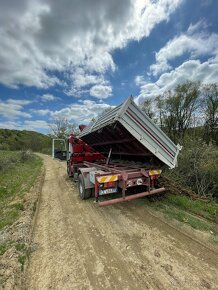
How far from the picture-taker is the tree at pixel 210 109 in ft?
70.4

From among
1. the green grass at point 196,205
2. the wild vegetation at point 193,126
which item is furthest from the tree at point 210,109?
the green grass at point 196,205

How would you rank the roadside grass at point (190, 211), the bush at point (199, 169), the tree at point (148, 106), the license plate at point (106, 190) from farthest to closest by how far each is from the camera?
the tree at point (148, 106) < the bush at point (199, 169) < the license plate at point (106, 190) < the roadside grass at point (190, 211)

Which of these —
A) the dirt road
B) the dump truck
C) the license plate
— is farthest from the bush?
the license plate

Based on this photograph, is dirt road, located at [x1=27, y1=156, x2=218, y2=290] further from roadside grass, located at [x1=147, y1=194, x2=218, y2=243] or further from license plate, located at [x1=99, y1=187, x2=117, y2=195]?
license plate, located at [x1=99, y1=187, x2=117, y2=195]

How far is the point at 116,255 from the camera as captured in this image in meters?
2.96

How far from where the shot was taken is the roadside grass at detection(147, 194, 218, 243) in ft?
12.6

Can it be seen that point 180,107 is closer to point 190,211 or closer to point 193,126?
point 193,126

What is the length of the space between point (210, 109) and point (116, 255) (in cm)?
2450

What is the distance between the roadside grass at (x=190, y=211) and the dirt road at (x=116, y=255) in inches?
19.2

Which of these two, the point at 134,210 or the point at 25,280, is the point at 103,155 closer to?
the point at 134,210

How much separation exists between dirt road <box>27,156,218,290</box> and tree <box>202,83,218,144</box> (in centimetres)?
2081

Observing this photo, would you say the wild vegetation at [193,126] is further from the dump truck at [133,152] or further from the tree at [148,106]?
the dump truck at [133,152]

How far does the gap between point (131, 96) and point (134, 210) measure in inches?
122

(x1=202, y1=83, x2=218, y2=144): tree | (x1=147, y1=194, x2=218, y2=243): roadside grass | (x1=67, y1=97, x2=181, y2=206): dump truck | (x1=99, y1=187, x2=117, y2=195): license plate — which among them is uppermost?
(x1=202, y1=83, x2=218, y2=144): tree
